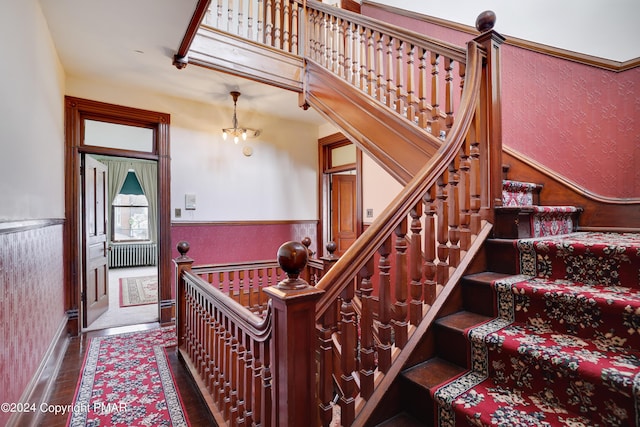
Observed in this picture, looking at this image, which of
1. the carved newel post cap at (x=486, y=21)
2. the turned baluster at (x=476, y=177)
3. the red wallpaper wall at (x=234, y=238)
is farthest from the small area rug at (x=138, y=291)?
the carved newel post cap at (x=486, y=21)

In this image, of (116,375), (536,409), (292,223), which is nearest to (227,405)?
(116,375)

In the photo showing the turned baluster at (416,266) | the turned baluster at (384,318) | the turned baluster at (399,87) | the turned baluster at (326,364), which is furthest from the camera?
the turned baluster at (399,87)

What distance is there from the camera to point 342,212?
5.13 metres

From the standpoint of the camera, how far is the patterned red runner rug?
1869 millimetres

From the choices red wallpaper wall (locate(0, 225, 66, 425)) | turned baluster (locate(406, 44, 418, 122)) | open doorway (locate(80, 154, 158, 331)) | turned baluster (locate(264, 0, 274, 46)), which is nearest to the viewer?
red wallpaper wall (locate(0, 225, 66, 425))

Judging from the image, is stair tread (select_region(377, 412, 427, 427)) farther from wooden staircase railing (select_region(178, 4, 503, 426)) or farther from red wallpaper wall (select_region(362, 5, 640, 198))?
red wallpaper wall (select_region(362, 5, 640, 198))

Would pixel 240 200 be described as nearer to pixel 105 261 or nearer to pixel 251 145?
pixel 251 145

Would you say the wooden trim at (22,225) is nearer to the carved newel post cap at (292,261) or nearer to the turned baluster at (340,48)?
the carved newel post cap at (292,261)

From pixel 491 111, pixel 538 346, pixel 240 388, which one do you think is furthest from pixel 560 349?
pixel 240 388

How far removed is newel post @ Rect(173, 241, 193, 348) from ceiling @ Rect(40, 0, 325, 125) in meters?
1.71

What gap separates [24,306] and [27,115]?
1.13 meters

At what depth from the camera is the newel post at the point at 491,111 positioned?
1.55 meters

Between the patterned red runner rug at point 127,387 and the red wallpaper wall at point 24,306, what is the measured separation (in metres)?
0.37

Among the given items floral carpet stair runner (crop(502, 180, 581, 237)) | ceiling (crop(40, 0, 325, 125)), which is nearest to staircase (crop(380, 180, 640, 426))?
floral carpet stair runner (crop(502, 180, 581, 237))
